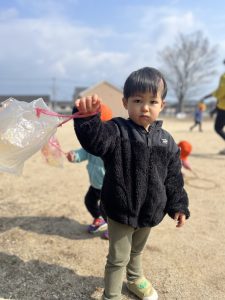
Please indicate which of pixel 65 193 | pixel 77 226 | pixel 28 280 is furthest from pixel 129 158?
pixel 65 193

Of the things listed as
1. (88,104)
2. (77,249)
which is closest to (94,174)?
(77,249)

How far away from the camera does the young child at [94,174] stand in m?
3.23

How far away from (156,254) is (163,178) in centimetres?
107

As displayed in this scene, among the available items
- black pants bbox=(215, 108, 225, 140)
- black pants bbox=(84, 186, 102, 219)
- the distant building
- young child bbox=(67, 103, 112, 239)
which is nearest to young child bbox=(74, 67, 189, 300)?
young child bbox=(67, 103, 112, 239)

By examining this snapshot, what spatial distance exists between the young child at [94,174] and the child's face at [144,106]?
1009 mm

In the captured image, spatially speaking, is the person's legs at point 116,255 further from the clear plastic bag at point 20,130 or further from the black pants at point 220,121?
the black pants at point 220,121

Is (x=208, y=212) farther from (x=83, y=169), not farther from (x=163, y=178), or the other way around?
(x=83, y=169)

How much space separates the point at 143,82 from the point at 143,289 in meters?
1.36

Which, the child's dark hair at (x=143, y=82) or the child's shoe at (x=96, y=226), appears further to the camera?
the child's shoe at (x=96, y=226)

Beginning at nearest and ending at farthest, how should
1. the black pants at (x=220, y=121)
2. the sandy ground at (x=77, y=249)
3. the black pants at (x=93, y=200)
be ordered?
the sandy ground at (x=77, y=249), the black pants at (x=93, y=200), the black pants at (x=220, y=121)

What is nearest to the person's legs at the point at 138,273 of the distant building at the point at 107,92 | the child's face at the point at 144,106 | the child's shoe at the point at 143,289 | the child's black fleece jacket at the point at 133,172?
the child's shoe at the point at 143,289

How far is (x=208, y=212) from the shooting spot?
412 cm

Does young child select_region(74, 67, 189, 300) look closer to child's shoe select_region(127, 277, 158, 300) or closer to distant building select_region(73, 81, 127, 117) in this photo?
child's shoe select_region(127, 277, 158, 300)

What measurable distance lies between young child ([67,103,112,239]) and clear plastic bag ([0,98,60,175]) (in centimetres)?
83
